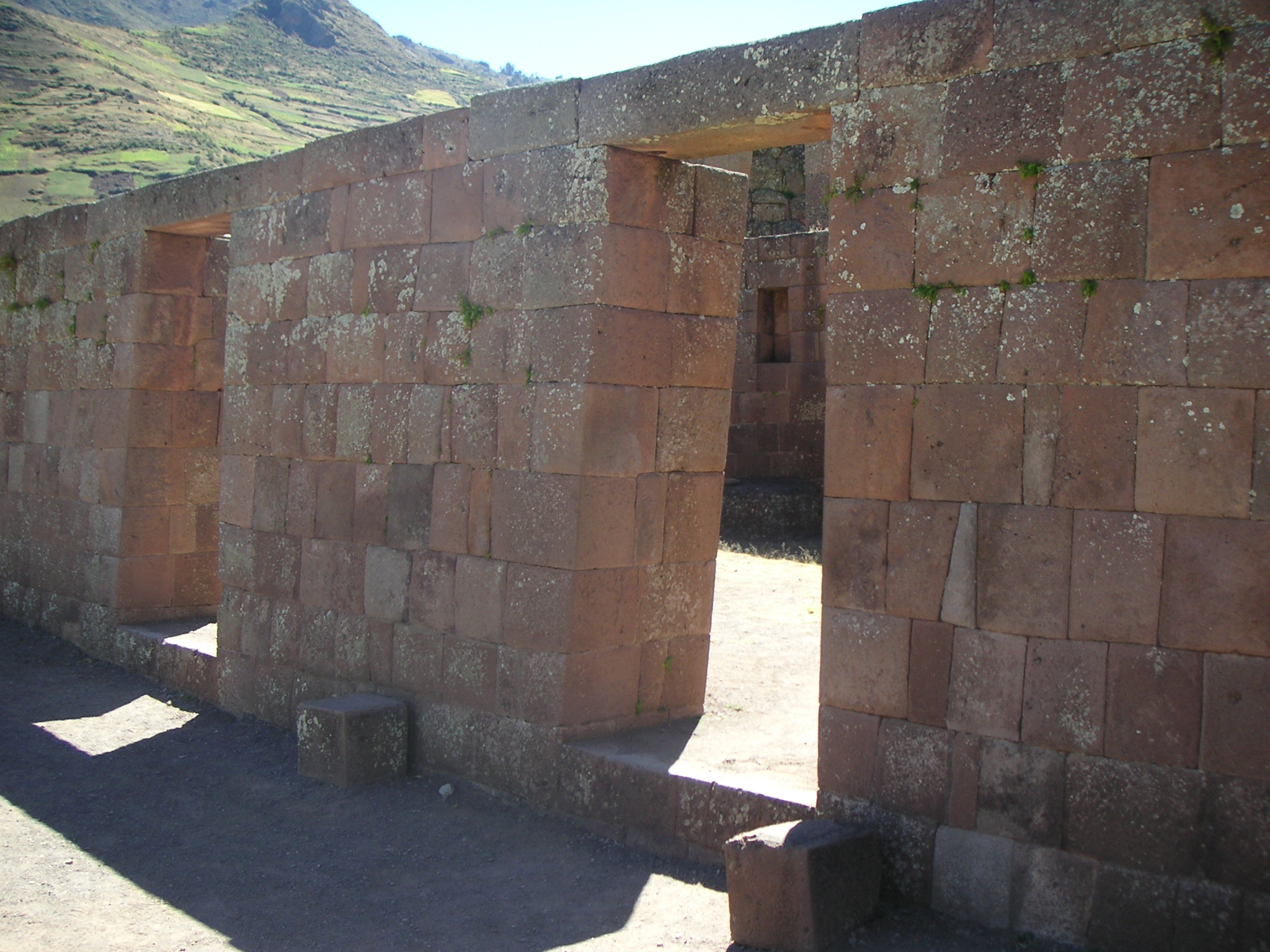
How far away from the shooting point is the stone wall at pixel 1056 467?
3.94m

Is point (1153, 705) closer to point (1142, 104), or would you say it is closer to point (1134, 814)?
point (1134, 814)

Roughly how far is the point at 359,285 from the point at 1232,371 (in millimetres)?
5132

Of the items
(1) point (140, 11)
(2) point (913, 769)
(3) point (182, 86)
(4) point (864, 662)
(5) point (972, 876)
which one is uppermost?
(1) point (140, 11)

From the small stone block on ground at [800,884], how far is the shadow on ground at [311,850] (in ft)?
2.27

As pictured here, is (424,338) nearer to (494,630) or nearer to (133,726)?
(494,630)

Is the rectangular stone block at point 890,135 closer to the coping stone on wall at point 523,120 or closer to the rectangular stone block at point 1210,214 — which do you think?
the rectangular stone block at point 1210,214

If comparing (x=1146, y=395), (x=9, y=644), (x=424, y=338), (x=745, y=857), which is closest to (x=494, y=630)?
(x=424, y=338)

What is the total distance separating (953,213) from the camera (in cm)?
455

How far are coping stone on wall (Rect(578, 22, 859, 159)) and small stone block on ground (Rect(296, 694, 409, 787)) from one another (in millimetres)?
3504

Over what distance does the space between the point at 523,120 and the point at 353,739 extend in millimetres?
3698

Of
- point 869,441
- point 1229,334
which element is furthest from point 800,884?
point 1229,334

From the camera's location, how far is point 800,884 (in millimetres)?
4219

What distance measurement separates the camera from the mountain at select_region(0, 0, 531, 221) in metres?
50.8

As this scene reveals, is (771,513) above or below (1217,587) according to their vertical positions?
below
